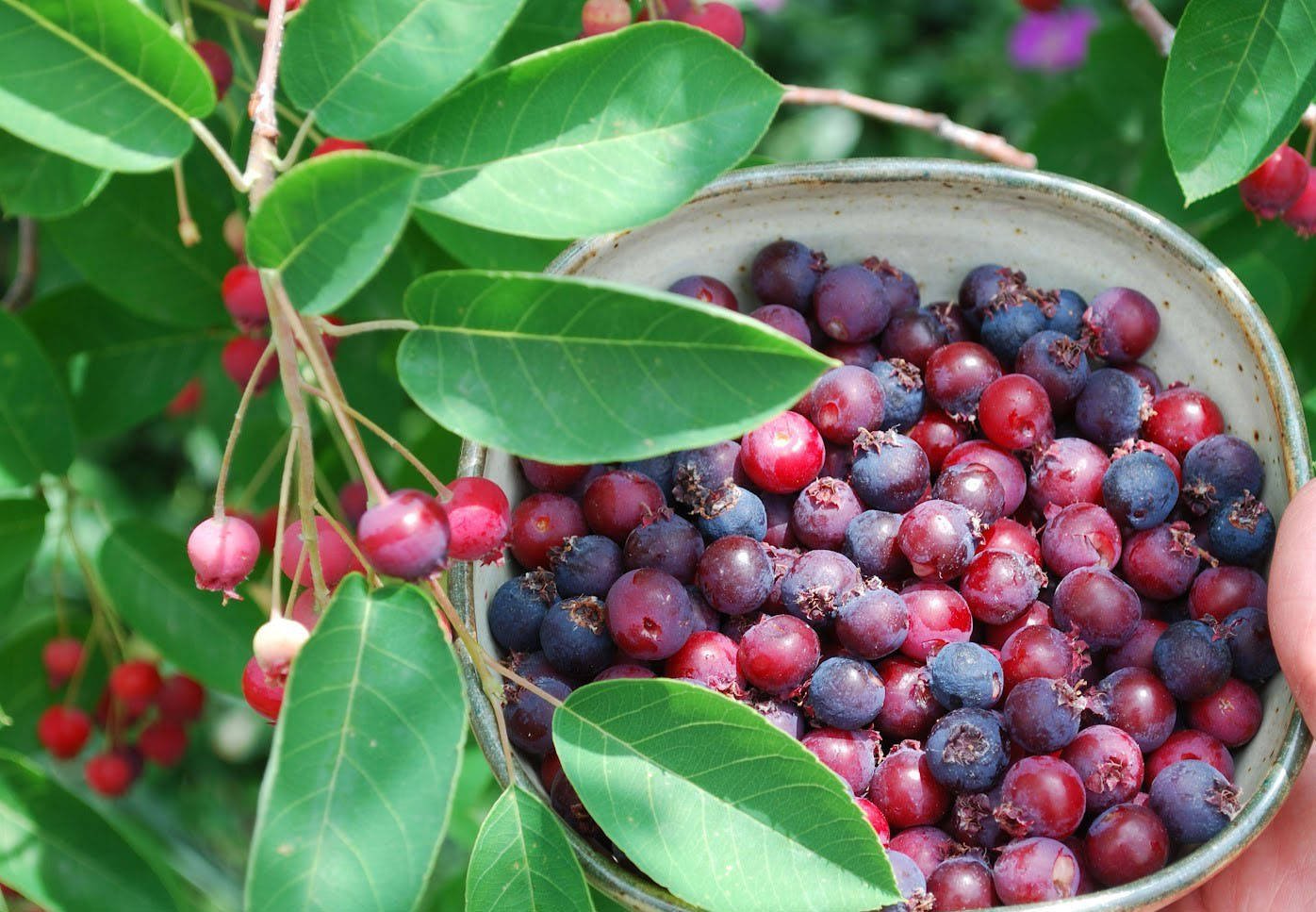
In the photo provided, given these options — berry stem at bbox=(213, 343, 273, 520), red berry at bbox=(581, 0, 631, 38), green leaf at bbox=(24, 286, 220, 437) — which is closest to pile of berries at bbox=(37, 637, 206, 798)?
green leaf at bbox=(24, 286, 220, 437)

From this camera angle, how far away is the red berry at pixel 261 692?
932 millimetres

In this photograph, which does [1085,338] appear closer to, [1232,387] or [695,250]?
[1232,387]

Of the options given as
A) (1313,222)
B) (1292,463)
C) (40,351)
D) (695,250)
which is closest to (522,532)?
(695,250)

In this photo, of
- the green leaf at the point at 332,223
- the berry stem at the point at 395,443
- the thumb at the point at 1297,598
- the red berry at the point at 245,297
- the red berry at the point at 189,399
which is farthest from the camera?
the red berry at the point at 189,399

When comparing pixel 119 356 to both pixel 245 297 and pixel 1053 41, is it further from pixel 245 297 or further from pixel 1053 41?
pixel 1053 41

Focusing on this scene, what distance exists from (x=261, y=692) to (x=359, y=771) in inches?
8.4

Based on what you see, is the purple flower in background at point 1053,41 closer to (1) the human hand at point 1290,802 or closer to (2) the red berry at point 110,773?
(1) the human hand at point 1290,802

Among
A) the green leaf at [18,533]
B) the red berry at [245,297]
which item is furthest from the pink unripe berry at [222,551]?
the green leaf at [18,533]

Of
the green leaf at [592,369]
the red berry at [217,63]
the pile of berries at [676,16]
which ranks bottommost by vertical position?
the green leaf at [592,369]

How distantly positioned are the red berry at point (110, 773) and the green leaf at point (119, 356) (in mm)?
506

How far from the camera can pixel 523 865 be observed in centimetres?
96

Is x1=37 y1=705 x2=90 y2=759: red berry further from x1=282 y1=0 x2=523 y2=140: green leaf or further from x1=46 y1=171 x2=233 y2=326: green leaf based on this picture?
x1=282 y1=0 x2=523 y2=140: green leaf

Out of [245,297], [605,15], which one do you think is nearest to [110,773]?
[245,297]

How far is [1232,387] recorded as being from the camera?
4.13ft
